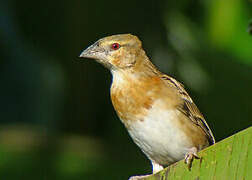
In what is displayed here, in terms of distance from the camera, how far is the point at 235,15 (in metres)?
6.39

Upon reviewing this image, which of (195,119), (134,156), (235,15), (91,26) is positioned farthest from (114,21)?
(195,119)

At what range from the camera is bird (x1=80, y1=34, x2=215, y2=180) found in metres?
4.20

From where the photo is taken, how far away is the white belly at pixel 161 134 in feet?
13.6

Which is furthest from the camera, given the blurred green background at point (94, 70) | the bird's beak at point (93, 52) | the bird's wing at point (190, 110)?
the blurred green background at point (94, 70)

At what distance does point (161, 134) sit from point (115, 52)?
0.86 m

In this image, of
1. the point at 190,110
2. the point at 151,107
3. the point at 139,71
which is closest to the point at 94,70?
the point at 139,71

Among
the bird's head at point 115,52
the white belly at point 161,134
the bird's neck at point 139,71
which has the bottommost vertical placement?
the white belly at point 161,134

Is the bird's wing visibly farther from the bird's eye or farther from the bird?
the bird's eye

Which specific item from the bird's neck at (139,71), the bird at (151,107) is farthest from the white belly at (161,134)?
the bird's neck at (139,71)

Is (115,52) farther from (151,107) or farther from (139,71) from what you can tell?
(151,107)

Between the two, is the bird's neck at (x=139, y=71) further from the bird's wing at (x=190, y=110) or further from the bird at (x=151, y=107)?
the bird's wing at (x=190, y=110)

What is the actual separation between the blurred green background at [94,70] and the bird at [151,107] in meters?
0.91

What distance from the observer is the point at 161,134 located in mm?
4188

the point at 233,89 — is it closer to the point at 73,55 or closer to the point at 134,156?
the point at 134,156
